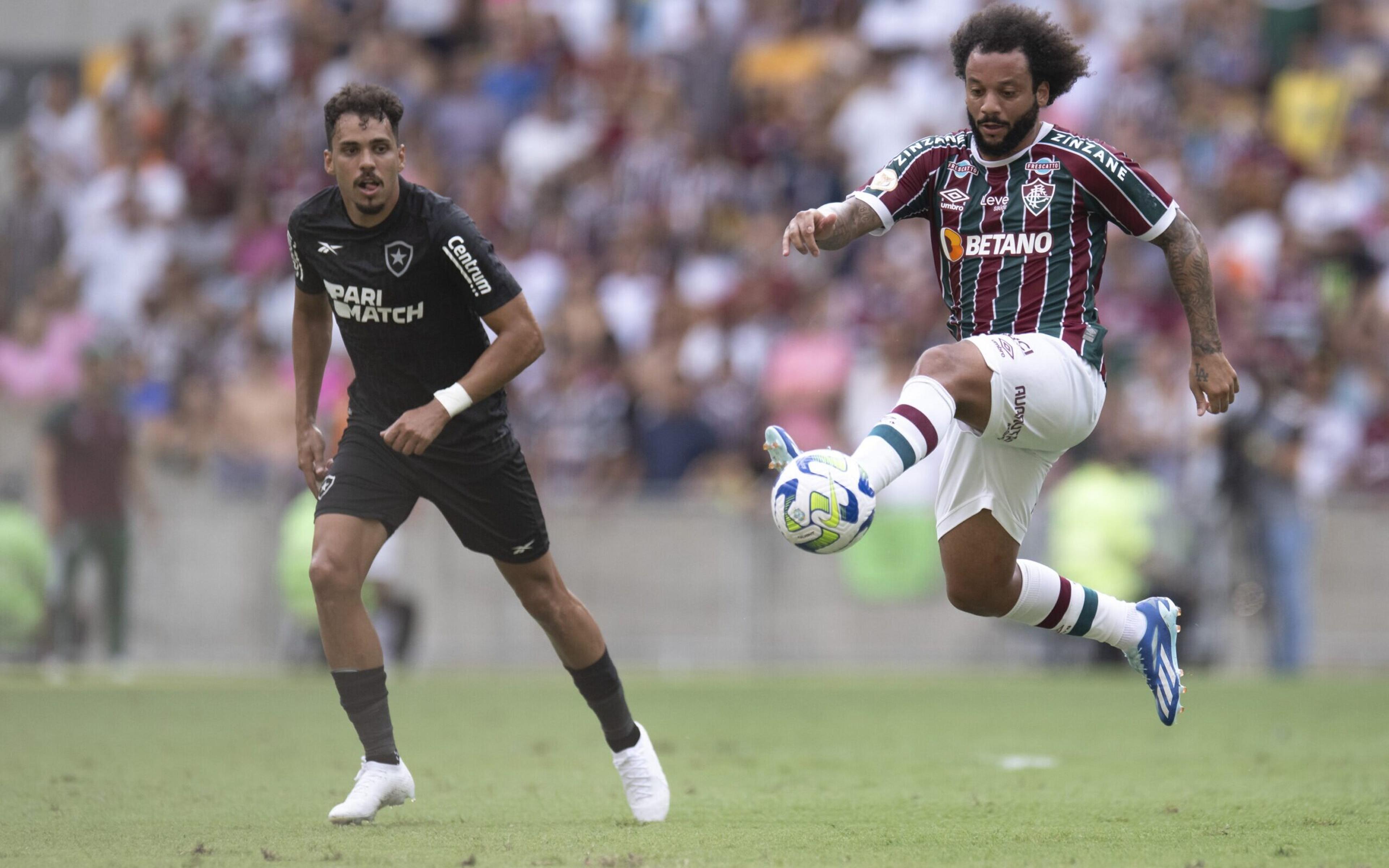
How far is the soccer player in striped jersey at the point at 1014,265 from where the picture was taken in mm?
6512

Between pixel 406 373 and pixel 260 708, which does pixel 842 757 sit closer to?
pixel 406 373

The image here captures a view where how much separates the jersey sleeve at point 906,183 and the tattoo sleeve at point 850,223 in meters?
0.03

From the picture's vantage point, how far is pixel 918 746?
9836 millimetres

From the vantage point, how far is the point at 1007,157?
681cm

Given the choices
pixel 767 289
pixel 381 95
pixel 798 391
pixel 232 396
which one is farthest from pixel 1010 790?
pixel 232 396

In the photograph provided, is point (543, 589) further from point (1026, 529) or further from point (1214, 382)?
point (1214, 382)

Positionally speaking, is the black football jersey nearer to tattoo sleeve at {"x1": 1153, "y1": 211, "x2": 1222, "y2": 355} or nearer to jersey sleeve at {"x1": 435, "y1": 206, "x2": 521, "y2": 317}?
jersey sleeve at {"x1": 435, "y1": 206, "x2": 521, "y2": 317}

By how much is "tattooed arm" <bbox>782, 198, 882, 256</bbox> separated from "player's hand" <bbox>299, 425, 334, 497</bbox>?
199cm

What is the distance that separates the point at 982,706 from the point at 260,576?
663cm

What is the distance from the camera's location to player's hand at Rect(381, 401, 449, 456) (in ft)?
21.4

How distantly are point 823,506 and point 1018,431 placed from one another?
45.8 inches

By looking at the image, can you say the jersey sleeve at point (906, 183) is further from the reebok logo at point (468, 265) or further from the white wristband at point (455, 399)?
the white wristband at point (455, 399)

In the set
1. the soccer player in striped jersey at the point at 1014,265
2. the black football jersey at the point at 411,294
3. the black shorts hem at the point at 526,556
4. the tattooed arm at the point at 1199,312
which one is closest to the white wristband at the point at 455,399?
the black football jersey at the point at 411,294

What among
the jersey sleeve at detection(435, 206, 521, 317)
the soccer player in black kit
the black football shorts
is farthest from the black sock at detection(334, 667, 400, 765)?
the jersey sleeve at detection(435, 206, 521, 317)
